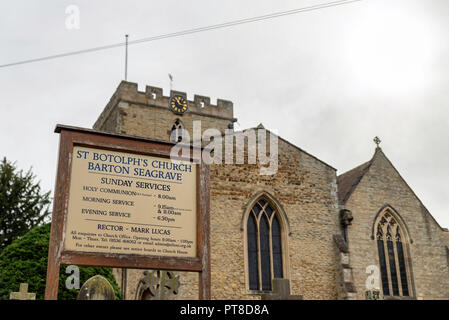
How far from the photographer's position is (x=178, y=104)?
32.5m

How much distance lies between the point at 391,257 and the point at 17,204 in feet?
68.7

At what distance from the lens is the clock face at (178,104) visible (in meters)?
32.3

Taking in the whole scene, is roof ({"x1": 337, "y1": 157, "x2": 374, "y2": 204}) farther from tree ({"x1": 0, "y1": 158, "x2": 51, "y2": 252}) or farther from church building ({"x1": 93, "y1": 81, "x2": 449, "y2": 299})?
tree ({"x1": 0, "y1": 158, "x2": 51, "y2": 252})

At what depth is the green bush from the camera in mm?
16759

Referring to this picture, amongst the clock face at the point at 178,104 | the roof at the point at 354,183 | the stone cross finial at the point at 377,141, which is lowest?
the roof at the point at 354,183

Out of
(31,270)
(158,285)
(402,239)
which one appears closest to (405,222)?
(402,239)

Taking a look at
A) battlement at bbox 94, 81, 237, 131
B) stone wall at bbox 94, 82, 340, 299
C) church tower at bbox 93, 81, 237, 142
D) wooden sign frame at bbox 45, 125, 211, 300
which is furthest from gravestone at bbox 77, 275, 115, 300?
battlement at bbox 94, 81, 237, 131

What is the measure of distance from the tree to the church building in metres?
12.3

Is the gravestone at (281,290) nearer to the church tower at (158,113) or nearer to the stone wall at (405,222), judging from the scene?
the stone wall at (405,222)

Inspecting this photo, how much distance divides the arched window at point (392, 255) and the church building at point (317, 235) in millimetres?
38

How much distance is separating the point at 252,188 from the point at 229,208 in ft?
3.93

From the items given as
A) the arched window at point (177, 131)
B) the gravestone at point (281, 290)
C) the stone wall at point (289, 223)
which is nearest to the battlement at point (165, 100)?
the arched window at point (177, 131)
